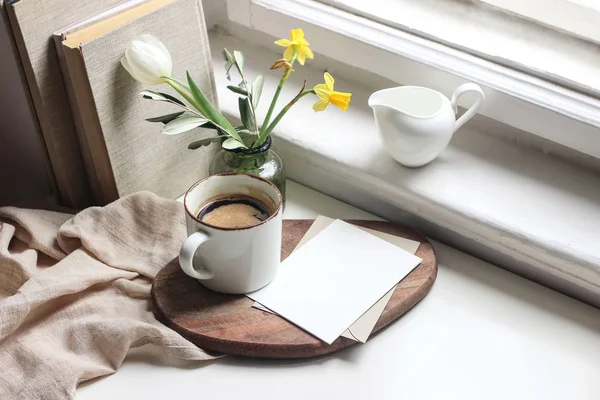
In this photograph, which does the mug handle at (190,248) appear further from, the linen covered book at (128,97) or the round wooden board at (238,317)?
the linen covered book at (128,97)

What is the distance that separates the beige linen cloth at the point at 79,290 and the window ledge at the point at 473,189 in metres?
0.20

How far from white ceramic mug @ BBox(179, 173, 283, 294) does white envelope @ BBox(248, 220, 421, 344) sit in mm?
30

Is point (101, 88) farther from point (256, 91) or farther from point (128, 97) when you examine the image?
point (256, 91)

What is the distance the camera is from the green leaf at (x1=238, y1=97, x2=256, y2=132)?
814mm

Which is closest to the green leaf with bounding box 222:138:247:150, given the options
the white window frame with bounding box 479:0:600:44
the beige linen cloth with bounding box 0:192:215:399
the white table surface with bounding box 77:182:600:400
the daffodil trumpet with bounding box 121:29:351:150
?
the daffodil trumpet with bounding box 121:29:351:150

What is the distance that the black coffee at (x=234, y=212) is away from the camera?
2.43 feet

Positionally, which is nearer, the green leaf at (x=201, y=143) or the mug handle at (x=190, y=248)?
the mug handle at (x=190, y=248)

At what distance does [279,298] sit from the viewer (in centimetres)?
74

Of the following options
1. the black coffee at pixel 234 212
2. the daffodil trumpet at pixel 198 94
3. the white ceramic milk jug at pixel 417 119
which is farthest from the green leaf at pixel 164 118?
the white ceramic milk jug at pixel 417 119

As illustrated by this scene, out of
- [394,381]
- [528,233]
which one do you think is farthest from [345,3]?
[394,381]

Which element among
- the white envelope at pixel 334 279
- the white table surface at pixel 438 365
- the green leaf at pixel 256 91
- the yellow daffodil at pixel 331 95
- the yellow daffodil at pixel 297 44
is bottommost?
the white table surface at pixel 438 365

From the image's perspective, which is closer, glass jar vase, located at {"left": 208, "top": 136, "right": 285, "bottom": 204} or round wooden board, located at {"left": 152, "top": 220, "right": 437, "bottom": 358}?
round wooden board, located at {"left": 152, "top": 220, "right": 437, "bottom": 358}

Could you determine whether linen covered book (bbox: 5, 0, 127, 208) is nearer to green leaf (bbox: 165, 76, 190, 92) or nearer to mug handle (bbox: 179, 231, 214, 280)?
green leaf (bbox: 165, 76, 190, 92)

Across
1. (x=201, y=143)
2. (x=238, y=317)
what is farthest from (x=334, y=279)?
(x=201, y=143)
